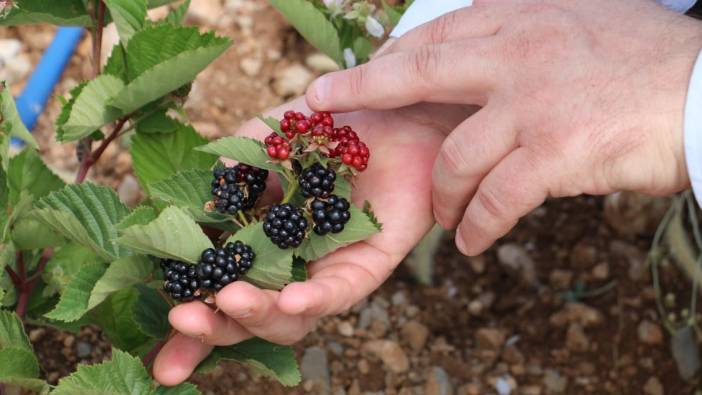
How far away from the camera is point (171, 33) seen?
1.11 metres

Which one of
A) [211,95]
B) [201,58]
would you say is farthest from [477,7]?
[211,95]

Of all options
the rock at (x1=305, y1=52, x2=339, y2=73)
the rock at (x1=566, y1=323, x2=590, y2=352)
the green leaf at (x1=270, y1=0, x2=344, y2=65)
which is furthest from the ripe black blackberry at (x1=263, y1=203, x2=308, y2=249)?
the rock at (x1=305, y1=52, x2=339, y2=73)

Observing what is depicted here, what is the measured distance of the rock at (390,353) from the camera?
1.65 metres

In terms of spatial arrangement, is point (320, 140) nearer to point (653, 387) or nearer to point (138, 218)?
point (138, 218)

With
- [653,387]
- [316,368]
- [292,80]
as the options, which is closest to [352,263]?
[316,368]

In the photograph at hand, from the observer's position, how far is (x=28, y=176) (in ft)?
4.05

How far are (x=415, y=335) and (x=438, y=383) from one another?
11 centimetres

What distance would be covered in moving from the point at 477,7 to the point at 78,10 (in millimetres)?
526

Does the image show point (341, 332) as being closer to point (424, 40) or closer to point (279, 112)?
point (279, 112)

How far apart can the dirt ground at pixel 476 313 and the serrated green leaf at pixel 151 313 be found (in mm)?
376

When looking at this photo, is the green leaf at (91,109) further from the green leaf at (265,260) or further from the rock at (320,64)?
the rock at (320,64)

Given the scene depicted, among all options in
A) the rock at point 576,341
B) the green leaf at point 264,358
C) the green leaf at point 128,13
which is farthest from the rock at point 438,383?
the green leaf at point 128,13

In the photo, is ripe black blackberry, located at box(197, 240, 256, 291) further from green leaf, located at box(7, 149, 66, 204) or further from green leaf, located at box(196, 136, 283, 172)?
green leaf, located at box(7, 149, 66, 204)

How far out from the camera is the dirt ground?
1.63m
